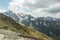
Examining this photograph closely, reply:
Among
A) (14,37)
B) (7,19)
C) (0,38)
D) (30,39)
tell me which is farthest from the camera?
(7,19)

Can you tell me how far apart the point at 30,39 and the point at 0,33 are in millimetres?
9294

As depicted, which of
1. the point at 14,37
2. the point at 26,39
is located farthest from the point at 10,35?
the point at 26,39

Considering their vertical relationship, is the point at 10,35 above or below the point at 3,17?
below

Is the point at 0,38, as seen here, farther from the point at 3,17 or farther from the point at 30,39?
the point at 3,17

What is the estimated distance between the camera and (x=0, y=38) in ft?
165

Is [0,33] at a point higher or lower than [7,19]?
lower

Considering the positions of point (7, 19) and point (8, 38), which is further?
point (7, 19)

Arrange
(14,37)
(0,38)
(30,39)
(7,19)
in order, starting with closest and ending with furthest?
1. (0,38)
2. (14,37)
3. (30,39)
4. (7,19)

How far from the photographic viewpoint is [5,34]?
5381cm

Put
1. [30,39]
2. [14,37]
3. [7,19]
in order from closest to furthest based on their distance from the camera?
[14,37] < [30,39] < [7,19]

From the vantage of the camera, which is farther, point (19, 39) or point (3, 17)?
point (3, 17)

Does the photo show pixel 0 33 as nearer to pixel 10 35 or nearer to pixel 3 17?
pixel 10 35

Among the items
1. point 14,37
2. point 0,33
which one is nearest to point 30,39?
point 14,37

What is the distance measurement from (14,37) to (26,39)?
4.77 meters
